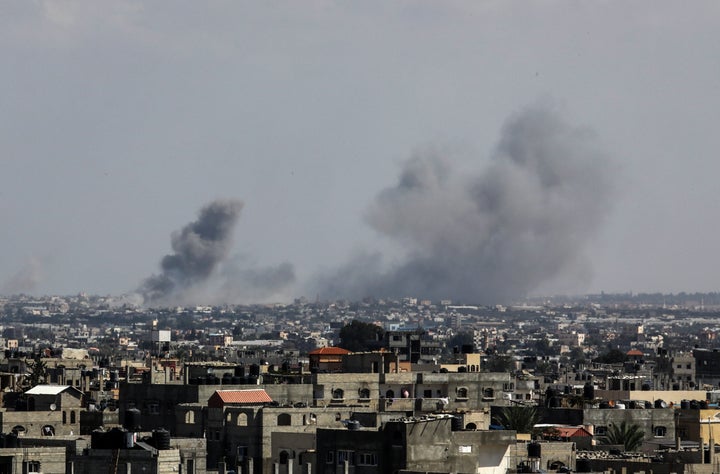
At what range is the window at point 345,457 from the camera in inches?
1948

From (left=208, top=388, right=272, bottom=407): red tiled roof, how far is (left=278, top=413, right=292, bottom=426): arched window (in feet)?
11.0

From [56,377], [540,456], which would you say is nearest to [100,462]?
[540,456]

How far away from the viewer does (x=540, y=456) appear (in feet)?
170

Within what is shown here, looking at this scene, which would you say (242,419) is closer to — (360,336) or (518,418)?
(518,418)

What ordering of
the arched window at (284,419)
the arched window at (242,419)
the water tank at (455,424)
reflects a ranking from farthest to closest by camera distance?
1. the arched window at (242,419)
2. the arched window at (284,419)
3. the water tank at (455,424)

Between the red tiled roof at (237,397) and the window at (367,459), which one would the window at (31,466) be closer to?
the window at (367,459)

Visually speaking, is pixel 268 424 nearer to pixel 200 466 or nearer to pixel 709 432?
pixel 200 466

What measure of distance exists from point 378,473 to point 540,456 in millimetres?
5025

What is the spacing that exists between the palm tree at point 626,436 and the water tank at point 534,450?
10366 millimetres

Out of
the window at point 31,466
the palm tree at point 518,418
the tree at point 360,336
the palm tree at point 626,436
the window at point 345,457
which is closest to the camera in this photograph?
the window at point 31,466

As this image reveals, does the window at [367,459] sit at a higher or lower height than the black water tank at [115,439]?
lower

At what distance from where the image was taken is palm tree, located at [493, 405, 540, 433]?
65.2 m

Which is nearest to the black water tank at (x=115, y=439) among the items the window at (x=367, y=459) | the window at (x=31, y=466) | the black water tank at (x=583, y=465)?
the window at (x=31, y=466)

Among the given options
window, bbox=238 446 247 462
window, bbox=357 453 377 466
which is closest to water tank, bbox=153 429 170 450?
window, bbox=357 453 377 466
